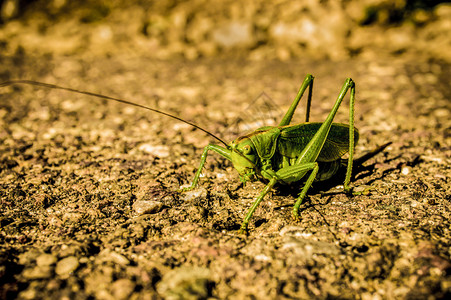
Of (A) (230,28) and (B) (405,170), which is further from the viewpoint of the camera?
(A) (230,28)

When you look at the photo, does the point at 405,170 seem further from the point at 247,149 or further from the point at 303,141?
the point at 247,149

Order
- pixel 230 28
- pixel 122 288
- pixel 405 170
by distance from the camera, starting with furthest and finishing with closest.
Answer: pixel 230 28
pixel 405 170
pixel 122 288

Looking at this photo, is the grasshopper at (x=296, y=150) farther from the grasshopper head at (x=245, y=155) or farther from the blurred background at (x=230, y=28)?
the blurred background at (x=230, y=28)

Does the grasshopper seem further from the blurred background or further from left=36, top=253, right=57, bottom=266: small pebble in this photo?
the blurred background

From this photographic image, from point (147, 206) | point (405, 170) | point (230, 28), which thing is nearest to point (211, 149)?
point (147, 206)

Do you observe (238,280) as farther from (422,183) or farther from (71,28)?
(71,28)

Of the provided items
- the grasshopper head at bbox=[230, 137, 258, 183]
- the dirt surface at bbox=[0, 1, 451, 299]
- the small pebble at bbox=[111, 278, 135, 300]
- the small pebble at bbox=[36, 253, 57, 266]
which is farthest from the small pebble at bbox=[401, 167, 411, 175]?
the small pebble at bbox=[36, 253, 57, 266]

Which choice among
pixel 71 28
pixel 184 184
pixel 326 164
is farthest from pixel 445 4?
pixel 71 28

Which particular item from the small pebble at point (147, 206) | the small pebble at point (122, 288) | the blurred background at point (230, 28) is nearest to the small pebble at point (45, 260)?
the small pebble at point (122, 288)
